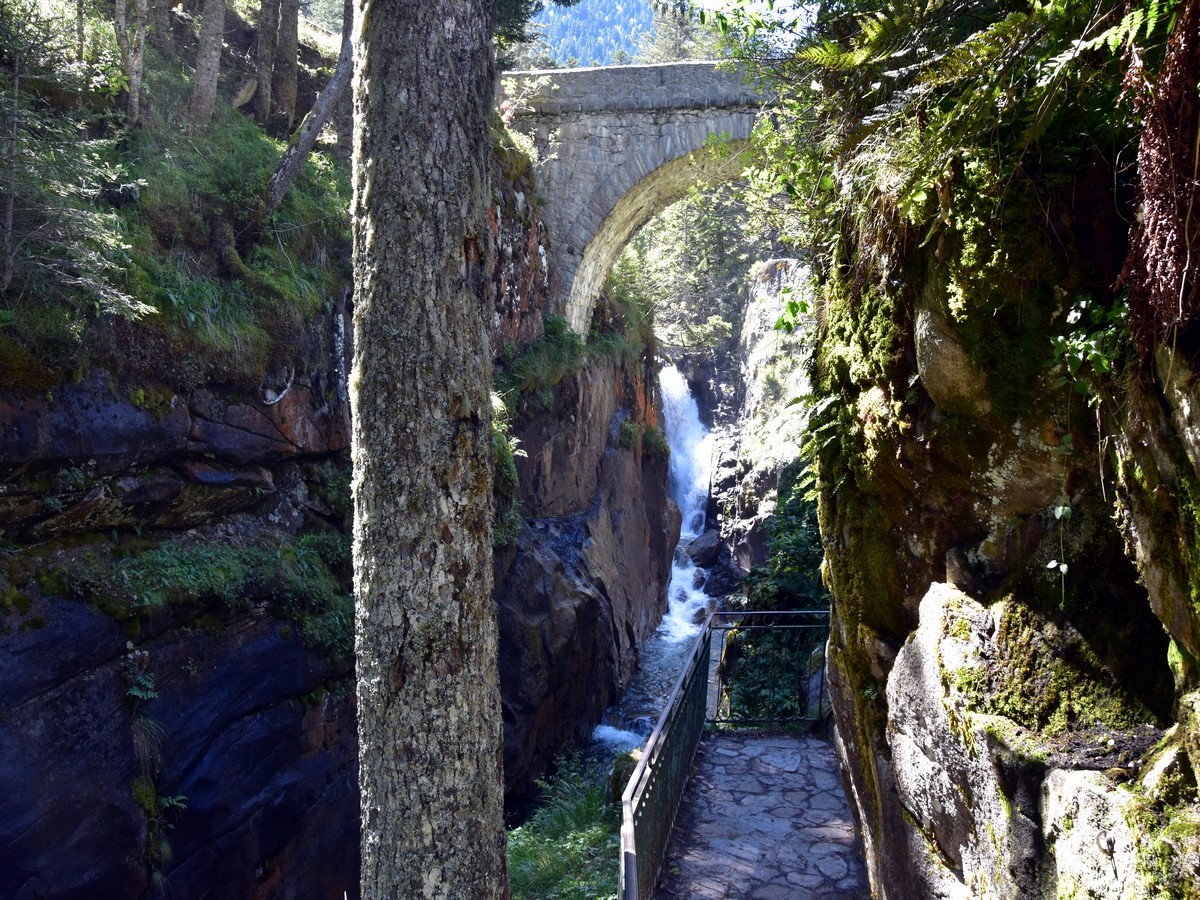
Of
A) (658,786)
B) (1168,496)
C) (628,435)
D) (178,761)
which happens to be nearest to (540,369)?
(628,435)

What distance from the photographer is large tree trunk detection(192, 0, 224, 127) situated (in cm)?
963

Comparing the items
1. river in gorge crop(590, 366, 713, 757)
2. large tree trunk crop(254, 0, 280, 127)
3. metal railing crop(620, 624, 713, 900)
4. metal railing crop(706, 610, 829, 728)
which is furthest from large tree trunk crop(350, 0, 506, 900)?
large tree trunk crop(254, 0, 280, 127)

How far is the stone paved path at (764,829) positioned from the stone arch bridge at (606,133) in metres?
8.79

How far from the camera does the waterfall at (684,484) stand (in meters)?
17.9

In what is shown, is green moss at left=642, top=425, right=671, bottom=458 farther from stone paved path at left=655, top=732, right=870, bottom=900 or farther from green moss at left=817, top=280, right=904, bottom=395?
green moss at left=817, top=280, right=904, bottom=395

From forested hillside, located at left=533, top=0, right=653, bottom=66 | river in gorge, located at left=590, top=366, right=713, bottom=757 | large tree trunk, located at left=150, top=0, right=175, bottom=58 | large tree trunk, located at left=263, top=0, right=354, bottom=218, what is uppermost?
forested hillside, located at left=533, top=0, right=653, bottom=66

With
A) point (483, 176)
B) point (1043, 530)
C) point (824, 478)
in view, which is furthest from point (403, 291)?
point (1043, 530)

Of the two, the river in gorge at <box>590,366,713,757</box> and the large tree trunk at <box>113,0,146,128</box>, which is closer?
the large tree trunk at <box>113,0,146,128</box>

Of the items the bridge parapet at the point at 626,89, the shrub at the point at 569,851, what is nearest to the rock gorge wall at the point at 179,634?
the shrub at the point at 569,851

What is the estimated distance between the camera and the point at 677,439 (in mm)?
24344

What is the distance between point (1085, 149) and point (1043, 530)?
1.20m

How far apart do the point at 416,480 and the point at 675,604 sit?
15.6 metres

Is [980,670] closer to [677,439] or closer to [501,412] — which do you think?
[501,412]

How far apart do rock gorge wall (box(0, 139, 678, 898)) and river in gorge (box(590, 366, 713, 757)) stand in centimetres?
236
